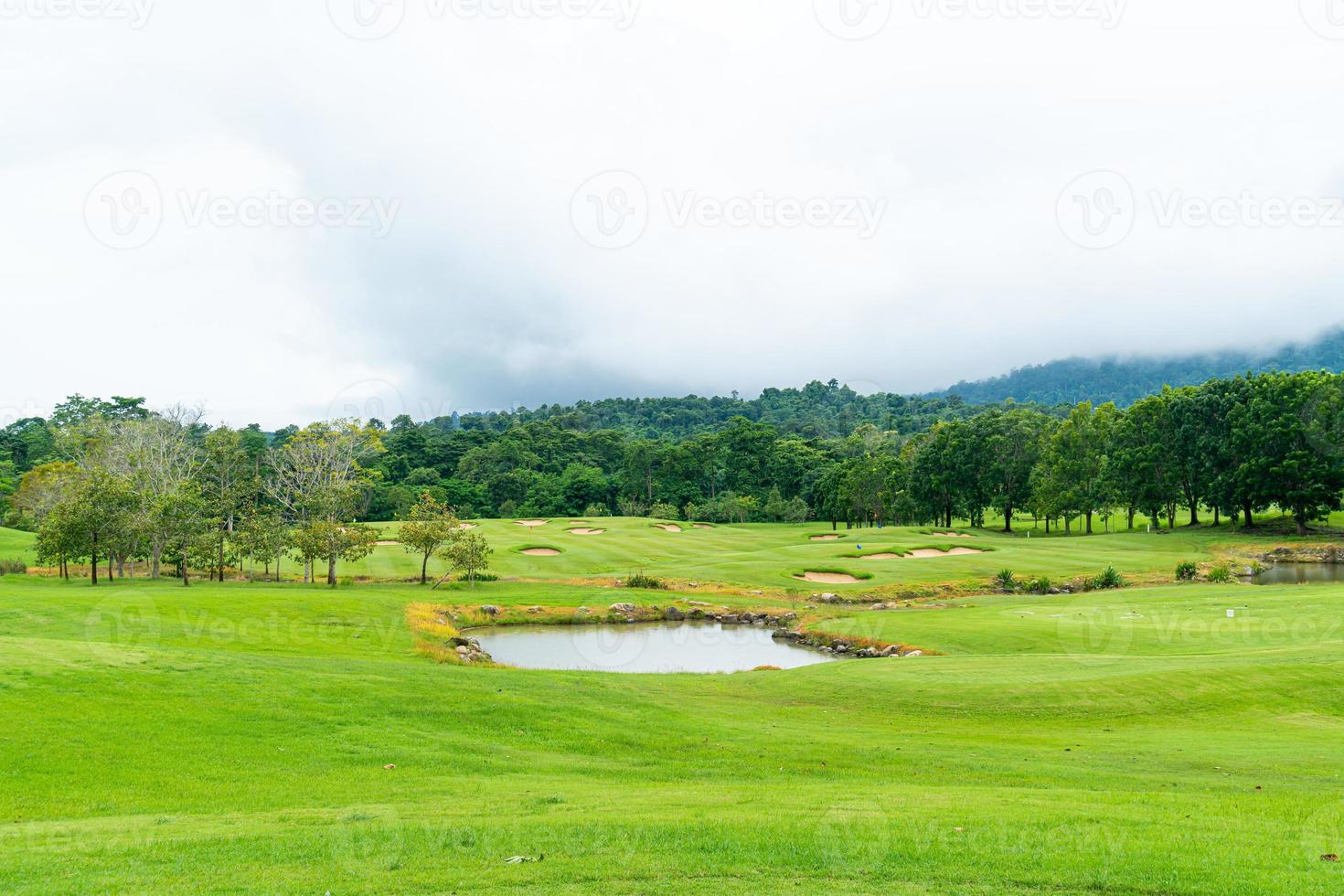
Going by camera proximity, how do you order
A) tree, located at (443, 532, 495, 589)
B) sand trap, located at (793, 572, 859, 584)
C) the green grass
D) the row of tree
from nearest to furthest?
the green grass < tree, located at (443, 532, 495, 589) < sand trap, located at (793, 572, 859, 584) < the row of tree

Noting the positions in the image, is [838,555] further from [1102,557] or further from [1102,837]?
[1102,837]

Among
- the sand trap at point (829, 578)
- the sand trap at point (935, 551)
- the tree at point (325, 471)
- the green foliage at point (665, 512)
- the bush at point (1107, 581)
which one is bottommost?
the sand trap at point (829, 578)

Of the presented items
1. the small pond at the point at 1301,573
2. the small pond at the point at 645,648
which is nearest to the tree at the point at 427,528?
the small pond at the point at 645,648

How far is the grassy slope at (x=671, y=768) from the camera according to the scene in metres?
8.84

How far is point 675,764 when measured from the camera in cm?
1506

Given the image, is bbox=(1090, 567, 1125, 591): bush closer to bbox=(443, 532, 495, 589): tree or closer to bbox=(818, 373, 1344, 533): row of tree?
bbox=(818, 373, 1344, 533): row of tree

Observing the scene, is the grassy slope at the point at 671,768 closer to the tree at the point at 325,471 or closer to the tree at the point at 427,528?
the tree at the point at 427,528

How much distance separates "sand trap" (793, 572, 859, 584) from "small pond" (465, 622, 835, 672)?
10.2 meters

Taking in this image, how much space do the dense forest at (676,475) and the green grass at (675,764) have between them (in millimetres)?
13220

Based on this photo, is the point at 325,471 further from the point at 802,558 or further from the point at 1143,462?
the point at 1143,462

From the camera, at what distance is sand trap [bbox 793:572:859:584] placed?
4616 centimetres

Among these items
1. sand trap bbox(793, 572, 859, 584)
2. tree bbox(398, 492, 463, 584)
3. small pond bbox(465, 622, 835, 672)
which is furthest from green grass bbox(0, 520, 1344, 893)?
sand trap bbox(793, 572, 859, 584)

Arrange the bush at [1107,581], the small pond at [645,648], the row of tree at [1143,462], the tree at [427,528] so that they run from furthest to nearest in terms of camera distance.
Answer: the row of tree at [1143,462]
the tree at [427,528]
the bush at [1107,581]
the small pond at [645,648]

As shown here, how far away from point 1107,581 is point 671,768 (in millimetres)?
36325
